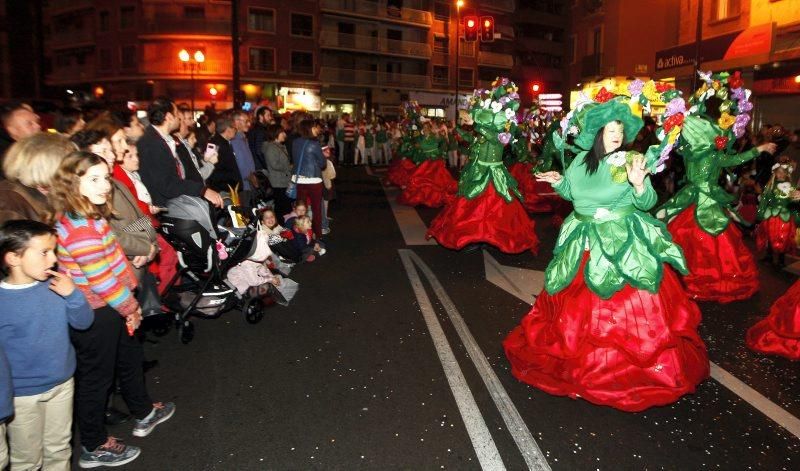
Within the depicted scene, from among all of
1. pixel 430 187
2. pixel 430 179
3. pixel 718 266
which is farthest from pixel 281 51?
pixel 718 266

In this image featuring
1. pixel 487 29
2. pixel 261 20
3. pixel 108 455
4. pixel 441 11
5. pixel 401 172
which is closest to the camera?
pixel 108 455

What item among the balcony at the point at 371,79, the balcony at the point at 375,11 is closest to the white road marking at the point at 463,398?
the balcony at the point at 371,79

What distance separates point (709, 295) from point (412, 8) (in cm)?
4752

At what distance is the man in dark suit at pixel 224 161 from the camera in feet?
25.4

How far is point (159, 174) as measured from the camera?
5512 mm

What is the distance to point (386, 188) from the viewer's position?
18406 mm

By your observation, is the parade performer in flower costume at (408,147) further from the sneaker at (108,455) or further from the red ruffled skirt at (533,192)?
the sneaker at (108,455)

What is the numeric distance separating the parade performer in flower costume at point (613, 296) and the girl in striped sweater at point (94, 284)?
290 centimetres

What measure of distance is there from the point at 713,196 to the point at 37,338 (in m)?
6.89

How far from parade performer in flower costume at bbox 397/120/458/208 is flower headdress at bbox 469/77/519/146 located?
5.35m

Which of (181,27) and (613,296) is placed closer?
(613,296)

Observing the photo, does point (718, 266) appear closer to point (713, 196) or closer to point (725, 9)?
point (713, 196)

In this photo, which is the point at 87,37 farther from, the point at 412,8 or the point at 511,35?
the point at 511,35

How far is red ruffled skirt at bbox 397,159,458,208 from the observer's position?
1427cm
